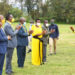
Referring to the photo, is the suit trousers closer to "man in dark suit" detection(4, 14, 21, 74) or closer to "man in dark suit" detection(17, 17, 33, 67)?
"man in dark suit" detection(4, 14, 21, 74)

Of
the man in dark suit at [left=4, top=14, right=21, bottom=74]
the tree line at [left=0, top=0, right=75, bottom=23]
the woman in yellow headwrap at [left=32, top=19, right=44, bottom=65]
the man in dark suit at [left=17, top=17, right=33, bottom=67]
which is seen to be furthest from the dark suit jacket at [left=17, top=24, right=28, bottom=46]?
the tree line at [left=0, top=0, right=75, bottom=23]

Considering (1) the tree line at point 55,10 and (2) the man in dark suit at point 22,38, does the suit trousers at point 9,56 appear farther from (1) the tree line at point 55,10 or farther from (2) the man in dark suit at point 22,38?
(1) the tree line at point 55,10

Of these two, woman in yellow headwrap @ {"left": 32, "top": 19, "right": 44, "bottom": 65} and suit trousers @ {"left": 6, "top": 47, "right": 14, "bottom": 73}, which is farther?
woman in yellow headwrap @ {"left": 32, "top": 19, "right": 44, "bottom": 65}

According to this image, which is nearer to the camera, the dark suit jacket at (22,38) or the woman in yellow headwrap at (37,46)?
the dark suit jacket at (22,38)

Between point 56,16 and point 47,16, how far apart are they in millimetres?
4287

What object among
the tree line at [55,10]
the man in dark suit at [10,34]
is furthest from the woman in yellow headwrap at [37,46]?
the tree line at [55,10]

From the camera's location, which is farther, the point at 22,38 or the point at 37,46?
the point at 37,46

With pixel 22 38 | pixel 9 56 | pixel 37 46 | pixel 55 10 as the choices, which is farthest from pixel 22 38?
pixel 55 10

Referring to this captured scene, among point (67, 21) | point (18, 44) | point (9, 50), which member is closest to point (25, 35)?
point (18, 44)

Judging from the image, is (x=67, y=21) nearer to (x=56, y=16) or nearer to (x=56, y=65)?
(x=56, y=16)

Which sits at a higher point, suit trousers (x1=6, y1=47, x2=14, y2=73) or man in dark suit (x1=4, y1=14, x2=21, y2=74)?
man in dark suit (x1=4, y1=14, x2=21, y2=74)

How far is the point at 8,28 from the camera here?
7.58 meters

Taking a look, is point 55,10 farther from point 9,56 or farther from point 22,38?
point 9,56

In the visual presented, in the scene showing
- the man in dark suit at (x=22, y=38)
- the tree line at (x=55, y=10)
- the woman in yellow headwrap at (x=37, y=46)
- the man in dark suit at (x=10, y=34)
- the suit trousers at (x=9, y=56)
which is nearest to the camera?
the man in dark suit at (x=10, y=34)
